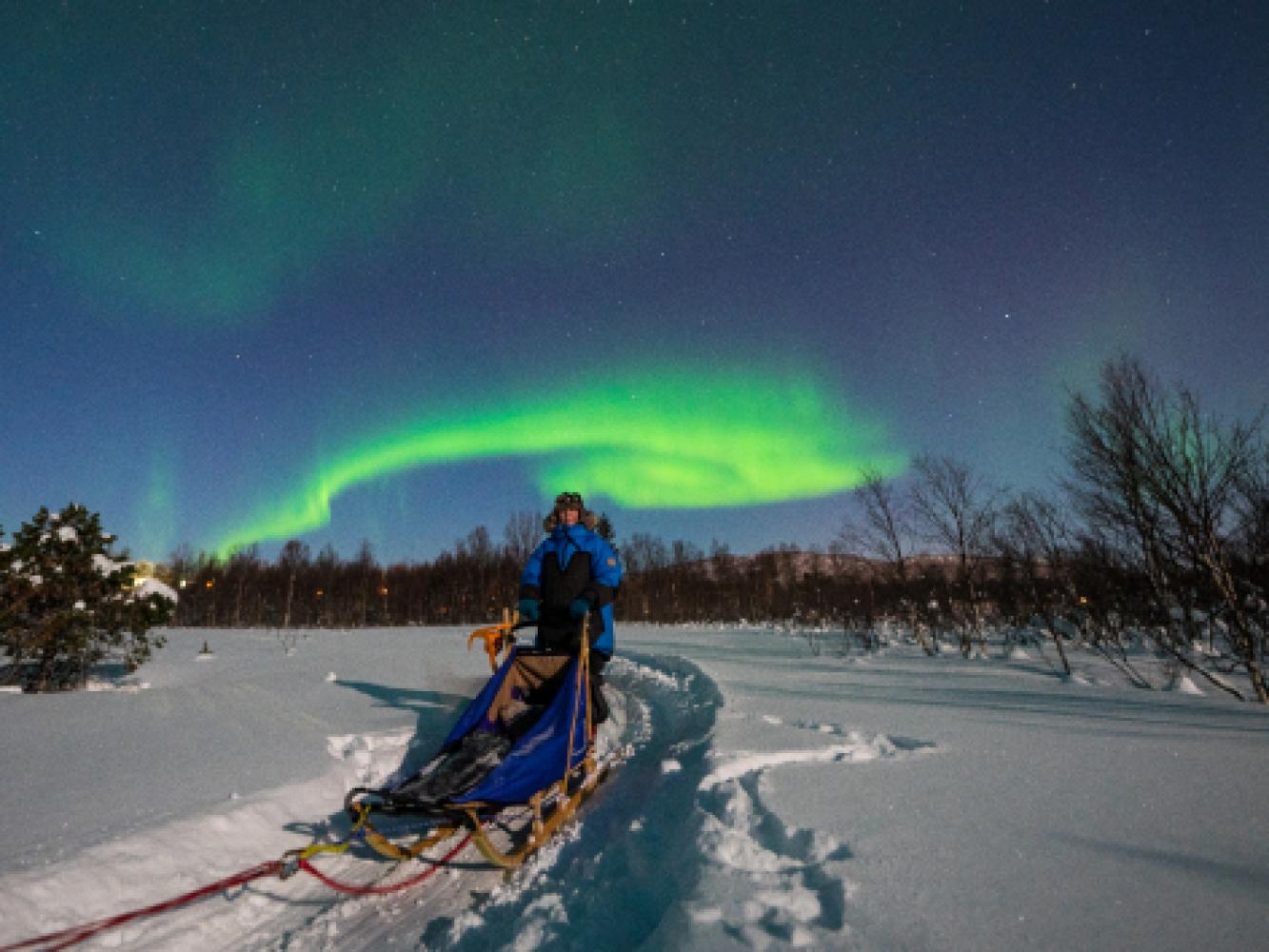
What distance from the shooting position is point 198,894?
232cm

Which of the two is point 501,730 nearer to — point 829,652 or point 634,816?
point 634,816

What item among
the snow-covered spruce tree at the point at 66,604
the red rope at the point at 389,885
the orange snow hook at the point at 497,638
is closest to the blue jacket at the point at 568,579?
the orange snow hook at the point at 497,638

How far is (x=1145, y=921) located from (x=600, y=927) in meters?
1.61

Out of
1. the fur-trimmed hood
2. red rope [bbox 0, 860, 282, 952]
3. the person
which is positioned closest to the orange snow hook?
the person

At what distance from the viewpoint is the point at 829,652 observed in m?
12.1

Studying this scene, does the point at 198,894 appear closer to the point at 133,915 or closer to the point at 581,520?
the point at 133,915

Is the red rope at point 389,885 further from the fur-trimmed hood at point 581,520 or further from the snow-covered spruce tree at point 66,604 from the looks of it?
the snow-covered spruce tree at point 66,604

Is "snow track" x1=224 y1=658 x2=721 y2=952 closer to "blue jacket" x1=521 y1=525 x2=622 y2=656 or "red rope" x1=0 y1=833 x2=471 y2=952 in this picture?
"red rope" x1=0 y1=833 x2=471 y2=952

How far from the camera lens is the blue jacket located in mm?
4707

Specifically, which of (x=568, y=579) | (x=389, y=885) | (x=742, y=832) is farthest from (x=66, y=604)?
(x=742, y=832)

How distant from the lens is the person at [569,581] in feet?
15.0

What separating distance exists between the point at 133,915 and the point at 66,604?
6.93 metres

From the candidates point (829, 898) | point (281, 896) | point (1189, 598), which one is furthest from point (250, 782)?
point (1189, 598)

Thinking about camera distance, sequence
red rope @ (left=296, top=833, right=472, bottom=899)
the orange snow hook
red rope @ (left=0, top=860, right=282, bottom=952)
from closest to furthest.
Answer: red rope @ (left=0, top=860, right=282, bottom=952)
red rope @ (left=296, top=833, right=472, bottom=899)
the orange snow hook
